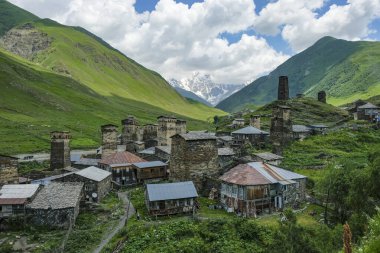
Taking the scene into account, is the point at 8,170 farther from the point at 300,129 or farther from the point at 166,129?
the point at 300,129

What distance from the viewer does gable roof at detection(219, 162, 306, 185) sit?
48825mm

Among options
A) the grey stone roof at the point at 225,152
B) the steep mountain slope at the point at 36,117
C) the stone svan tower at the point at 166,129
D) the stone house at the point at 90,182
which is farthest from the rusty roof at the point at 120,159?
the steep mountain slope at the point at 36,117

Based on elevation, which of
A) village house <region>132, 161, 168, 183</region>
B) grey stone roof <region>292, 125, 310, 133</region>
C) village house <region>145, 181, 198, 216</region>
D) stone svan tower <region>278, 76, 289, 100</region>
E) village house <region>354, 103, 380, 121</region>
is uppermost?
stone svan tower <region>278, 76, 289, 100</region>

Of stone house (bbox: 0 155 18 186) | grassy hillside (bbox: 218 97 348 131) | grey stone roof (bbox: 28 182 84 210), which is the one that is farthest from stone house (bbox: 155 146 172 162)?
grassy hillside (bbox: 218 97 348 131)

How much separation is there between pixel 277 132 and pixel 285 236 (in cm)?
6566

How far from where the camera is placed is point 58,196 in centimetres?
4600

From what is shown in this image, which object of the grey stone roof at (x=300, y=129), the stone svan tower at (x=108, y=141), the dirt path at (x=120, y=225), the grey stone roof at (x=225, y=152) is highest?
the grey stone roof at (x=300, y=129)

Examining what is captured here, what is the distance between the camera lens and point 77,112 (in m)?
182

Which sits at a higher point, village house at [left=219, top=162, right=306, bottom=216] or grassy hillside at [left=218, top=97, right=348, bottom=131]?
grassy hillside at [left=218, top=97, right=348, bottom=131]

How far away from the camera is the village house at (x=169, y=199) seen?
1848 inches

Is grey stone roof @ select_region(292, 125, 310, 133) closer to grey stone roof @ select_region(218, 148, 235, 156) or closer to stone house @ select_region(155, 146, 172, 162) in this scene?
grey stone roof @ select_region(218, 148, 235, 156)

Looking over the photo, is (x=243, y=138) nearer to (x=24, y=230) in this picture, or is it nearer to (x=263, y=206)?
(x=263, y=206)

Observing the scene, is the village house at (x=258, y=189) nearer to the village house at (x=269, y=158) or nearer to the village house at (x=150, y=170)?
the village house at (x=269, y=158)

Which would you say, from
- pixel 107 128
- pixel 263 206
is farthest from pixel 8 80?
pixel 263 206
